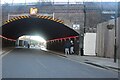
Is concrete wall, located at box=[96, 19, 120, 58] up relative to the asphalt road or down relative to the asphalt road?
up

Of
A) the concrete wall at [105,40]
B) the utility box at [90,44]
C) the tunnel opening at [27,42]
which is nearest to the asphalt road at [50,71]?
the concrete wall at [105,40]

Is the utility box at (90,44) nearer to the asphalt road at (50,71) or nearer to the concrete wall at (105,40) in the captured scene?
the concrete wall at (105,40)

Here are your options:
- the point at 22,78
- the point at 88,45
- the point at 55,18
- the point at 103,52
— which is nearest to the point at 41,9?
the point at 55,18

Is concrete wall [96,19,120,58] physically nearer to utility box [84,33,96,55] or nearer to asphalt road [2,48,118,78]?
utility box [84,33,96,55]

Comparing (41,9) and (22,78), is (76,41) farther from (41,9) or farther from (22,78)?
(22,78)

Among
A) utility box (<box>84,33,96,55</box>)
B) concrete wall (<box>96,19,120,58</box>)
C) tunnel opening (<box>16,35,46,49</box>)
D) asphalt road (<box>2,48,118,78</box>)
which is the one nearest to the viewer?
asphalt road (<box>2,48,118,78</box>)

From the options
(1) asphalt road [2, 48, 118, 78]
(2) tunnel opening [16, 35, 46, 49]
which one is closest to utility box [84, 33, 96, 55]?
(1) asphalt road [2, 48, 118, 78]

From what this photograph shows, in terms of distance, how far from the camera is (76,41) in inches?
1709

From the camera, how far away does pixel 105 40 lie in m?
35.6

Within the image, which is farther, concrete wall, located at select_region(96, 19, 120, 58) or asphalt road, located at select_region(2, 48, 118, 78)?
concrete wall, located at select_region(96, 19, 120, 58)

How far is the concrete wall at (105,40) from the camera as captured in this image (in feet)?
109

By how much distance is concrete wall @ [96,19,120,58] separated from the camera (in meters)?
33.2

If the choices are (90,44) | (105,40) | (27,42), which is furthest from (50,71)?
(27,42)

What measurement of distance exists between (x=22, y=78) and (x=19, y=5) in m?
30.3
